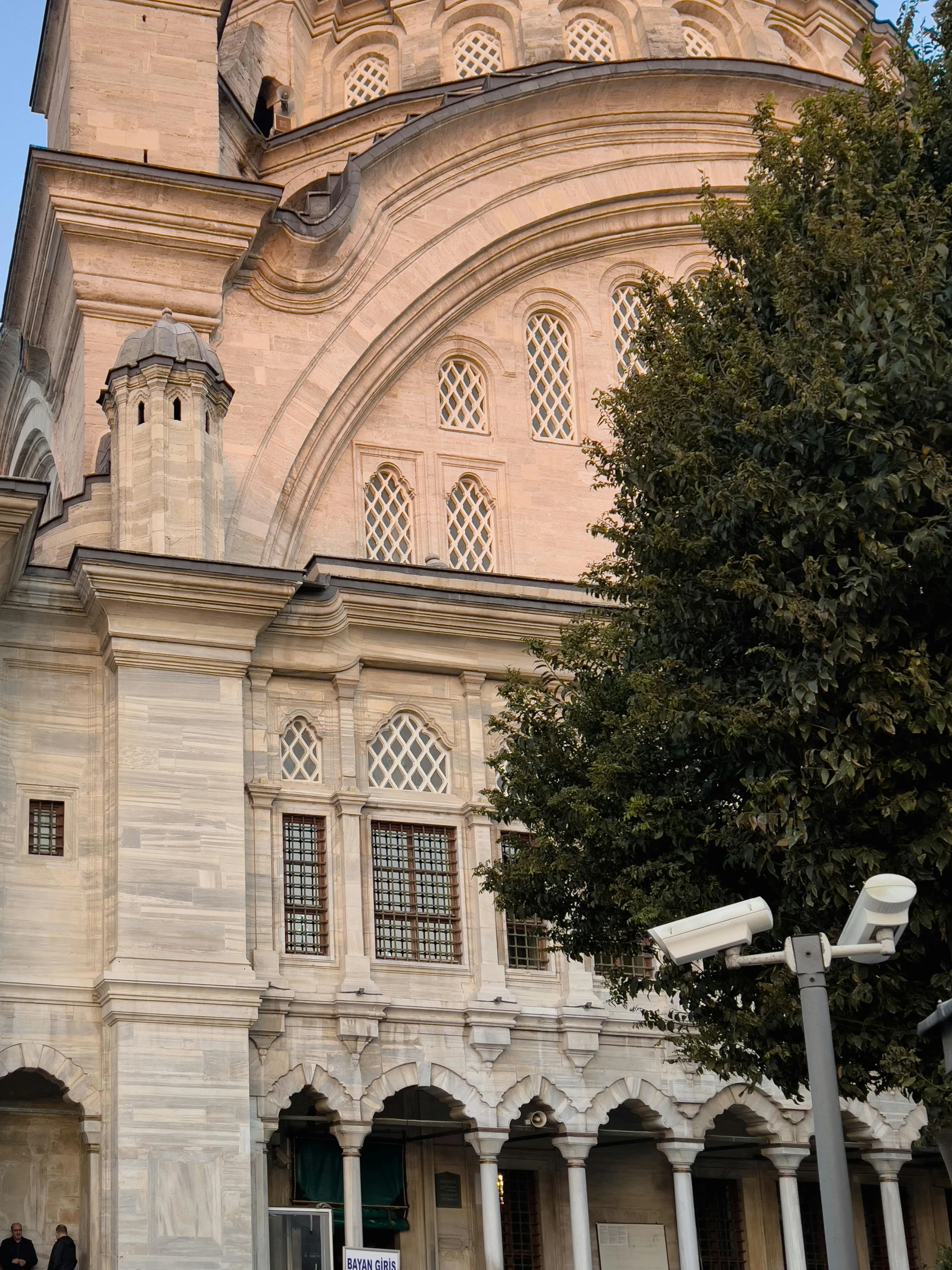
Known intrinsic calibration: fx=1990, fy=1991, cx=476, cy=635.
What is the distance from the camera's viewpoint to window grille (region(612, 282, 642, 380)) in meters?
27.8

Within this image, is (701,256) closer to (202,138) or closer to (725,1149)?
(202,138)

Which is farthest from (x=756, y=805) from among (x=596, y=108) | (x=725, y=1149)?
(x=596, y=108)

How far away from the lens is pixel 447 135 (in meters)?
27.2

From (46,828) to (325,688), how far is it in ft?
12.2

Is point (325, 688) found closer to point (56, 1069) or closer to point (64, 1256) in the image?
point (56, 1069)

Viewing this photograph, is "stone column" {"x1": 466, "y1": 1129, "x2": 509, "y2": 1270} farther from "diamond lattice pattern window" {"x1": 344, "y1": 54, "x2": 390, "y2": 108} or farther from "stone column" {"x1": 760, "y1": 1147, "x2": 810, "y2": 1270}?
"diamond lattice pattern window" {"x1": 344, "y1": 54, "x2": 390, "y2": 108}

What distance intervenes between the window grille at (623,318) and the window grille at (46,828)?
10430mm

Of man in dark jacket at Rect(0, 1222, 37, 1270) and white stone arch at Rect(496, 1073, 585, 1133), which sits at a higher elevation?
white stone arch at Rect(496, 1073, 585, 1133)

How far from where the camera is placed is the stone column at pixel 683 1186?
22.4m

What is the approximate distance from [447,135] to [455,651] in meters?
7.82

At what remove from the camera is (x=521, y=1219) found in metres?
23.8

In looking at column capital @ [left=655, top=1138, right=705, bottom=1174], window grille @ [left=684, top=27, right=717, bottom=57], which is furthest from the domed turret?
window grille @ [left=684, top=27, right=717, bottom=57]

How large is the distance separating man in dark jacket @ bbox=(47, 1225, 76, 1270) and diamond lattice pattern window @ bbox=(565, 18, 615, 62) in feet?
80.6

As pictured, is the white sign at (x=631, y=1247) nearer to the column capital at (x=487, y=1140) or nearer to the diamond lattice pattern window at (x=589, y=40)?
the column capital at (x=487, y=1140)
